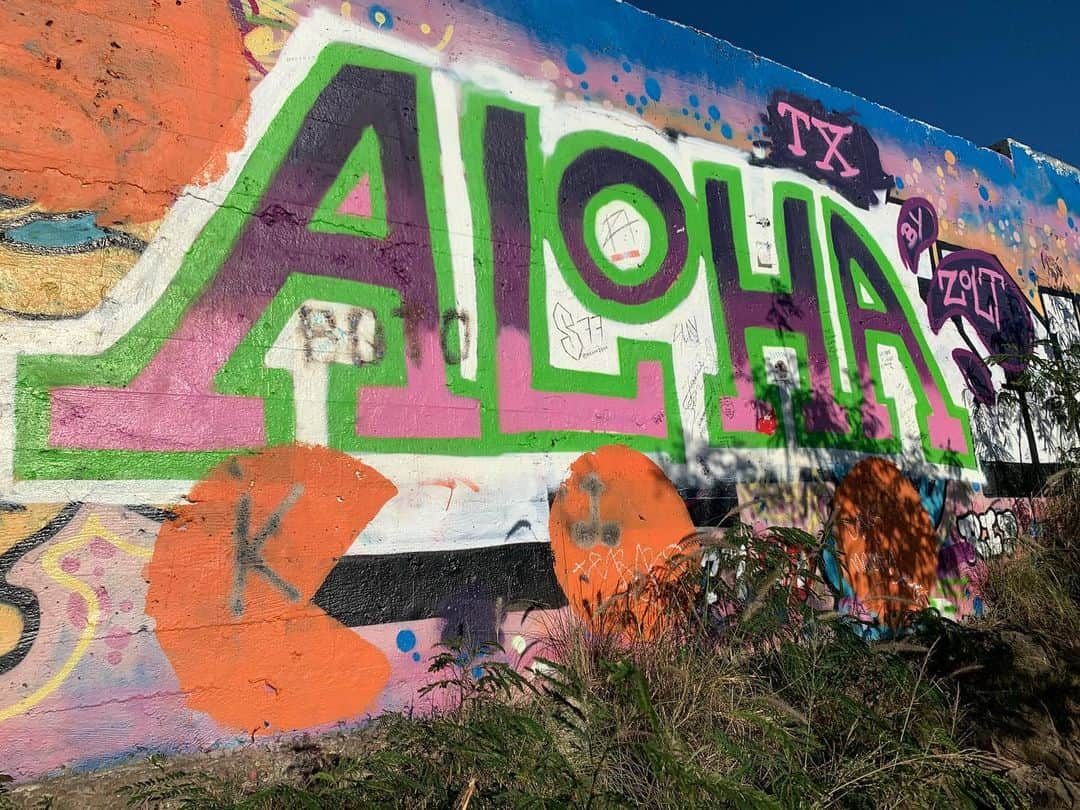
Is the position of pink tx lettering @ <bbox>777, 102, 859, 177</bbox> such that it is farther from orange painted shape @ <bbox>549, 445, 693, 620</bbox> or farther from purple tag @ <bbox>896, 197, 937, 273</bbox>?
orange painted shape @ <bbox>549, 445, 693, 620</bbox>

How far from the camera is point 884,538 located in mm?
5480

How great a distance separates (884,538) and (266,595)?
4162 millimetres

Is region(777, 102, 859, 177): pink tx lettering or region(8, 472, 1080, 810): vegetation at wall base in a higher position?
region(777, 102, 859, 177): pink tx lettering

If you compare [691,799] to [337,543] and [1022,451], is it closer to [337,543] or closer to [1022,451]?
[337,543]

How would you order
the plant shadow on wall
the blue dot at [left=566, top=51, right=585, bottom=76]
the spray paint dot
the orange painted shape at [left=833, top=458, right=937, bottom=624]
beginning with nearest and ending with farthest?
1. the plant shadow on wall
2. the spray paint dot
3. the blue dot at [left=566, top=51, right=585, bottom=76]
4. the orange painted shape at [left=833, top=458, right=937, bottom=624]

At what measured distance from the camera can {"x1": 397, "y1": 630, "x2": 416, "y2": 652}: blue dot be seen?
344 cm

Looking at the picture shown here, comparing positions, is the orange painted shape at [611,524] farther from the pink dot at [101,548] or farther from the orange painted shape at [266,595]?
the pink dot at [101,548]

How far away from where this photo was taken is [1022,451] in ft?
21.8

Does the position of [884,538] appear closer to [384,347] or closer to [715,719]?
[715,719]

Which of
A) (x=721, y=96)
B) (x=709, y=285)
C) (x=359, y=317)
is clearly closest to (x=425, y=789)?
(x=359, y=317)

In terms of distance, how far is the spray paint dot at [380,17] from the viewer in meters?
3.89

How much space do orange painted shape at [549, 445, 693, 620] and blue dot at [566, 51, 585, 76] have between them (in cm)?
218

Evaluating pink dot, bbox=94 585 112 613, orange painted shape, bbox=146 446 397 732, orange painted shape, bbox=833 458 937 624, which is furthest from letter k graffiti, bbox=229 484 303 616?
orange painted shape, bbox=833 458 937 624

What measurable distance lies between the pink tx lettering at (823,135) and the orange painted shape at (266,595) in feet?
13.2
